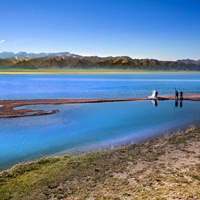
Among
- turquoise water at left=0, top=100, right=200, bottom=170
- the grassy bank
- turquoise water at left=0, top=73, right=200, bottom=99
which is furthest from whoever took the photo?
turquoise water at left=0, top=73, right=200, bottom=99

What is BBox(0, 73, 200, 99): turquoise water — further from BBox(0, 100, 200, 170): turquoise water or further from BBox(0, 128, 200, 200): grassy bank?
BBox(0, 128, 200, 200): grassy bank

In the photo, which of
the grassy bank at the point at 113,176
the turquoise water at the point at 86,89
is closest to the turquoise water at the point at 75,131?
the grassy bank at the point at 113,176

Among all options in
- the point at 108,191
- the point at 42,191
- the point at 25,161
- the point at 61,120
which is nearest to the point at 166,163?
the point at 108,191

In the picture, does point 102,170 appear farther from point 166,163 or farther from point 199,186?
point 199,186

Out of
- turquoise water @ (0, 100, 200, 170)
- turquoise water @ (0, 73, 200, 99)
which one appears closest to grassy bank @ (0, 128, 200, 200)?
turquoise water @ (0, 100, 200, 170)

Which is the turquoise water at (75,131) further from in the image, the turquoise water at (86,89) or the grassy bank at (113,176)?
the turquoise water at (86,89)

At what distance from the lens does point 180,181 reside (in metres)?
8.93

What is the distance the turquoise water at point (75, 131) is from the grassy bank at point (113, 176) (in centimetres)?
234

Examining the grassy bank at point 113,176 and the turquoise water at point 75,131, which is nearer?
the grassy bank at point 113,176

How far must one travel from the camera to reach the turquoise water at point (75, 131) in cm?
1551

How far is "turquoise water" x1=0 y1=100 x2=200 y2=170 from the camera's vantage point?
15508 mm

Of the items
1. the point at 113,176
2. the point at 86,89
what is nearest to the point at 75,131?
the point at 113,176

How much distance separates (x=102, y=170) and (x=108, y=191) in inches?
85.4

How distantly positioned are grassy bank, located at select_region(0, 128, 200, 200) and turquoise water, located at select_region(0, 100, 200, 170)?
2343mm
